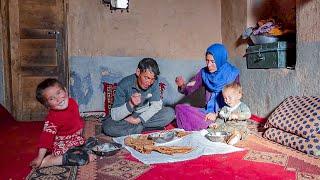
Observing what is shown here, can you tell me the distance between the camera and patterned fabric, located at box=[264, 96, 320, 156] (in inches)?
106

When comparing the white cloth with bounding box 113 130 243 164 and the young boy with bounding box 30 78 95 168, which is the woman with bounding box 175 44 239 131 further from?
the young boy with bounding box 30 78 95 168

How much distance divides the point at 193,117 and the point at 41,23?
265cm

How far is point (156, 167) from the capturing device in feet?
7.97

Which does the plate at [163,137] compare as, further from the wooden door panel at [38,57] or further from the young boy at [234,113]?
the wooden door panel at [38,57]

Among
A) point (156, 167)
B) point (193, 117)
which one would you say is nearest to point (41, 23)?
point (193, 117)

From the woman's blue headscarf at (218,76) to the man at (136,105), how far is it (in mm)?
649

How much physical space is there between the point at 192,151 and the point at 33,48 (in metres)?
3.02

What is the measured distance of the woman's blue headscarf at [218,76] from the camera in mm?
3598

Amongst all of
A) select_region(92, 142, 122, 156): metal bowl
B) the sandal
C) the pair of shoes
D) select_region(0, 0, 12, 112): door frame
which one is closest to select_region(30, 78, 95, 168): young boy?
the sandal

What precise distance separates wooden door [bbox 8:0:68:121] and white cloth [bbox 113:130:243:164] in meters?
2.01

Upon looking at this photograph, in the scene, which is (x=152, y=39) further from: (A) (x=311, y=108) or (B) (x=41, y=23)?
(A) (x=311, y=108)

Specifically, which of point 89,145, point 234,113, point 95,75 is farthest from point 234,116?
point 95,75

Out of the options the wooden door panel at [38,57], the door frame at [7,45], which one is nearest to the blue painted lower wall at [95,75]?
the door frame at [7,45]

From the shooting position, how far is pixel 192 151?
2797mm
